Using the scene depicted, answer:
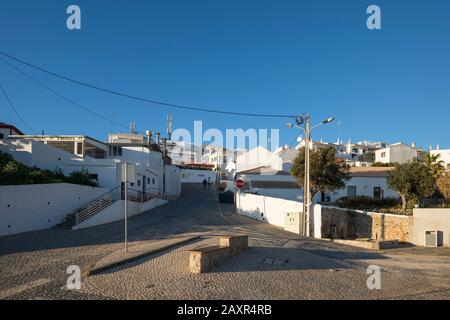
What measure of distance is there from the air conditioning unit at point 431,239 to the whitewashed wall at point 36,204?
20327 millimetres

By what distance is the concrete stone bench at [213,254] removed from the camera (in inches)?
335

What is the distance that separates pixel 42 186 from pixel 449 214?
22750 millimetres

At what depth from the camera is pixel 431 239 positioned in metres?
21.2

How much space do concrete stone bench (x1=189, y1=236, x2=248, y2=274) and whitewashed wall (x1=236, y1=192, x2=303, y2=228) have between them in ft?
38.1

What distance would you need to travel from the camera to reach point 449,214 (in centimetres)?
2136

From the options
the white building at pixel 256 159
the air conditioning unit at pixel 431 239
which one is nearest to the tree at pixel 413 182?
the air conditioning unit at pixel 431 239

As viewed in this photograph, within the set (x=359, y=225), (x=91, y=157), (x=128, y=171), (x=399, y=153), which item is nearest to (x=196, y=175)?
(x=399, y=153)

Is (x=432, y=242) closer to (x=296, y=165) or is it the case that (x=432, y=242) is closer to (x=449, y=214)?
(x=449, y=214)

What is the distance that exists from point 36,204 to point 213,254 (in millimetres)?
11038

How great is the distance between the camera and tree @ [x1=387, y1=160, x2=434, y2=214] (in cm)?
2514
